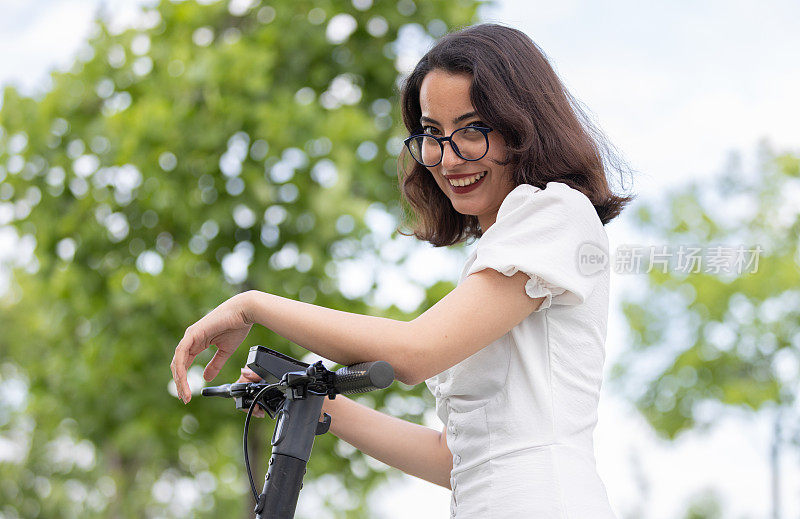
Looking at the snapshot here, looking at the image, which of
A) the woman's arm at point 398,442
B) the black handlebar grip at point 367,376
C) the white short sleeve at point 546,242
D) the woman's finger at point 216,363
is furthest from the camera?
the woman's arm at point 398,442

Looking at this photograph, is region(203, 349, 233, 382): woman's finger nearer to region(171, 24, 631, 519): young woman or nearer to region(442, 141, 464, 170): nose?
region(171, 24, 631, 519): young woman

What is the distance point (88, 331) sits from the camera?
17.6ft

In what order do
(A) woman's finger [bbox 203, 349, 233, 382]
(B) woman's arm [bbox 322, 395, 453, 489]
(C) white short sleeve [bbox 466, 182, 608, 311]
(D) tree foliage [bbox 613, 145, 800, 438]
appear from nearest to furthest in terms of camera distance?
(C) white short sleeve [bbox 466, 182, 608, 311], (A) woman's finger [bbox 203, 349, 233, 382], (B) woman's arm [bbox 322, 395, 453, 489], (D) tree foliage [bbox 613, 145, 800, 438]

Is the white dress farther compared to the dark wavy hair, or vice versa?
the dark wavy hair

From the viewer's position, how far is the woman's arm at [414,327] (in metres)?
1.21

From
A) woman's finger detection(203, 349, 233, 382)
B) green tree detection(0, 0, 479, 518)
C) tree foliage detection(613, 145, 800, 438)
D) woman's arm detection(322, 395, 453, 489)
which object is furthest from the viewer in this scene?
tree foliage detection(613, 145, 800, 438)

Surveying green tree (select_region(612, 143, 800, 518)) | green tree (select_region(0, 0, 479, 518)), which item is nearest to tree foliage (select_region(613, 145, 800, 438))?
green tree (select_region(612, 143, 800, 518))

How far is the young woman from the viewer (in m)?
1.23

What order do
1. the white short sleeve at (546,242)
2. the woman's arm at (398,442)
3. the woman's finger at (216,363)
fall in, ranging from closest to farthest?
the white short sleeve at (546,242) → the woman's finger at (216,363) → the woman's arm at (398,442)

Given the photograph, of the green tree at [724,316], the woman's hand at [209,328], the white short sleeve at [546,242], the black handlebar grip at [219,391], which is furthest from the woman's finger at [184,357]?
the green tree at [724,316]

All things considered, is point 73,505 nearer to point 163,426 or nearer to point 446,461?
point 163,426

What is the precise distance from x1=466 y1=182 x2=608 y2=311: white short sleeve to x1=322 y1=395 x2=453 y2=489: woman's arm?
519mm

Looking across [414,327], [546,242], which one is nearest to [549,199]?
[546,242]

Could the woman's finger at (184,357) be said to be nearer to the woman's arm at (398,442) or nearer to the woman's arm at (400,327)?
the woman's arm at (400,327)
